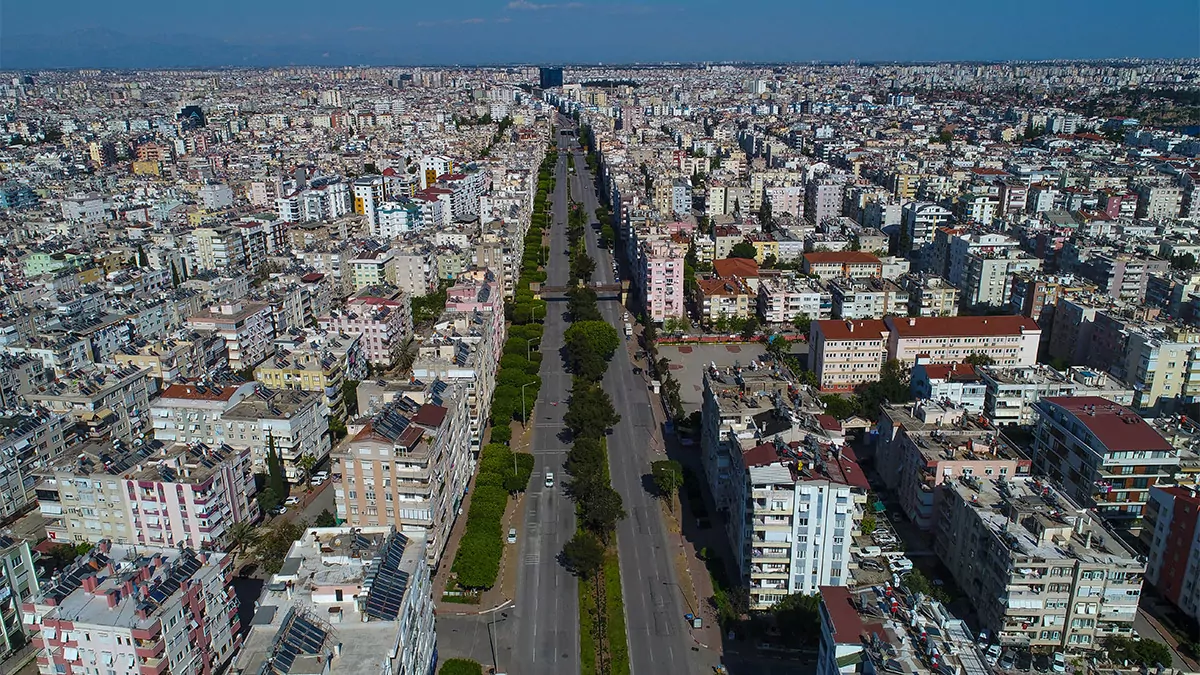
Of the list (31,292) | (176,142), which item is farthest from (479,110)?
(31,292)

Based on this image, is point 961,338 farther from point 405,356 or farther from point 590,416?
point 405,356

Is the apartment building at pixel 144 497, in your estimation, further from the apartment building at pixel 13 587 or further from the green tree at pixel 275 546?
the apartment building at pixel 13 587

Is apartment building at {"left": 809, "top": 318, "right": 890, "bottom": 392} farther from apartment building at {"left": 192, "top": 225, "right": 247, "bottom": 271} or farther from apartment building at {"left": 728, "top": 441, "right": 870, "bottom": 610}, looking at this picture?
apartment building at {"left": 192, "top": 225, "right": 247, "bottom": 271}

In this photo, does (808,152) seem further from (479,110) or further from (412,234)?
(479,110)

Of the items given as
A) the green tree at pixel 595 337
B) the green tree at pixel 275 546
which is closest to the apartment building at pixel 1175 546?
the green tree at pixel 595 337

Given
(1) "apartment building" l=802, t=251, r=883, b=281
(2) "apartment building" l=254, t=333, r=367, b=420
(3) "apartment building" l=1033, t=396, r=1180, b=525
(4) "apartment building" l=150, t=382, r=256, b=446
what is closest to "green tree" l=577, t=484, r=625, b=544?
(2) "apartment building" l=254, t=333, r=367, b=420

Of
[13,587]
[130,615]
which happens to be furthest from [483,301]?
[130,615]
